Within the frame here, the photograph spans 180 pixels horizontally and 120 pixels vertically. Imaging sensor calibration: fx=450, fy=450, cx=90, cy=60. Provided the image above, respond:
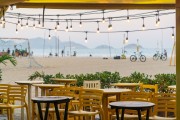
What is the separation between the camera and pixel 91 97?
25.8 feet

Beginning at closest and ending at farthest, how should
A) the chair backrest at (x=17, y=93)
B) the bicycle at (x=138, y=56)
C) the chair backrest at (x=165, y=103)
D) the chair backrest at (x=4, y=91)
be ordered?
the chair backrest at (x=165, y=103) → the chair backrest at (x=17, y=93) → the chair backrest at (x=4, y=91) → the bicycle at (x=138, y=56)

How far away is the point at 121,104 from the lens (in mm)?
6590

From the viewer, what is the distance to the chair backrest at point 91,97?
25.4 feet

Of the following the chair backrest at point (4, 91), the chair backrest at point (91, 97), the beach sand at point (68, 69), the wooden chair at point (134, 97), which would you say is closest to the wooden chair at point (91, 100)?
the chair backrest at point (91, 97)

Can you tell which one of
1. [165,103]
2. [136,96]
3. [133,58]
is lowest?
[165,103]

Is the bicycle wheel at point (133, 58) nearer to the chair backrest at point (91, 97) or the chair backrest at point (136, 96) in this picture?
the chair backrest at point (91, 97)

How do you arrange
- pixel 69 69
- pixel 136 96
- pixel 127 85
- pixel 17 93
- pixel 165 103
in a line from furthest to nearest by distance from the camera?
1. pixel 69 69
2. pixel 127 85
3. pixel 17 93
4. pixel 136 96
5. pixel 165 103

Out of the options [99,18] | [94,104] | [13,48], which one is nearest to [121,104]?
[94,104]

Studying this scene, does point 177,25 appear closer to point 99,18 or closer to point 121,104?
point 121,104

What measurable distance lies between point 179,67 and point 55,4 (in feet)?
15.7

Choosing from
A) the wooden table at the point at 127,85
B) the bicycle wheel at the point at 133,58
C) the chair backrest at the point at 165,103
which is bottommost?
the chair backrest at the point at 165,103

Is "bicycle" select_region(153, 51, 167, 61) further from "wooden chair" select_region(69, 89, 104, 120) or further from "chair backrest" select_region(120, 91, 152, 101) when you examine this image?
"chair backrest" select_region(120, 91, 152, 101)

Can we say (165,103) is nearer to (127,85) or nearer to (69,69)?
(127,85)

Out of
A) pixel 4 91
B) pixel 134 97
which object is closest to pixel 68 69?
pixel 4 91
